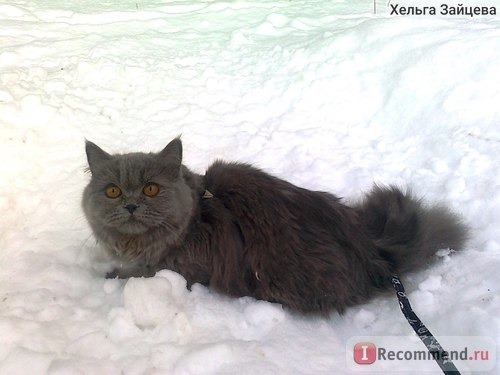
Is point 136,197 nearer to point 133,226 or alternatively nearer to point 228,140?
point 133,226

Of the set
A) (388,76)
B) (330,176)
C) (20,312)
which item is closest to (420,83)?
(388,76)

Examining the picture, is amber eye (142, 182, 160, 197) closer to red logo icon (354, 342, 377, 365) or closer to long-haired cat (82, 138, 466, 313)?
long-haired cat (82, 138, 466, 313)

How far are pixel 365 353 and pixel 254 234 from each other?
28.3 inches

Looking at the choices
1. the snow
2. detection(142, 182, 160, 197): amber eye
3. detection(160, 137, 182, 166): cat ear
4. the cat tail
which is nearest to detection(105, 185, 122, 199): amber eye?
detection(142, 182, 160, 197): amber eye

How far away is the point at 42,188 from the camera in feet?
9.34

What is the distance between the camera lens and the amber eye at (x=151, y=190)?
208 centimetres

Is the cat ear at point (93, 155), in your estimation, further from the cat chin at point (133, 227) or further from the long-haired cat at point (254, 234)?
the cat chin at point (133, 227)

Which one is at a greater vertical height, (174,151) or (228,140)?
(174,151)

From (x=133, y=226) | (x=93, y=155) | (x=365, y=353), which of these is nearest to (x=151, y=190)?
(x=133, y=226)

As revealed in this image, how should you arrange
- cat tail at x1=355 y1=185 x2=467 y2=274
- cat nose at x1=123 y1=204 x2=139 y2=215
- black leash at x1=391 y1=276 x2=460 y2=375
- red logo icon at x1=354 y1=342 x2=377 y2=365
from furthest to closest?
cat tail at x1=355 y1=185 x2=467 y2=274
cat nose at x1=123 y1=204 x2=139 y2=215
red logo icon at x1=354 y1=342 x2=377 y2=365
black leash at x1=391 y1=276 x2=460 y2=375

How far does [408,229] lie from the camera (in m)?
2.20

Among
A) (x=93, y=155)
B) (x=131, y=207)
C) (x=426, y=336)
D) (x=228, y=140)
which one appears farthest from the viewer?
(x=228, y=140)

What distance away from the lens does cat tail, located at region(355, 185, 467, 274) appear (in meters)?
2.14

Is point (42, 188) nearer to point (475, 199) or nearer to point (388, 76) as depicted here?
point (475, 199)
